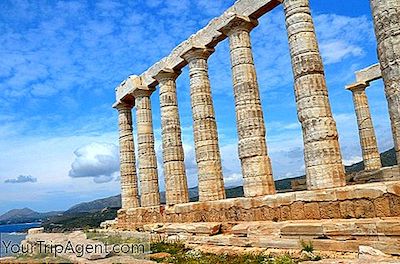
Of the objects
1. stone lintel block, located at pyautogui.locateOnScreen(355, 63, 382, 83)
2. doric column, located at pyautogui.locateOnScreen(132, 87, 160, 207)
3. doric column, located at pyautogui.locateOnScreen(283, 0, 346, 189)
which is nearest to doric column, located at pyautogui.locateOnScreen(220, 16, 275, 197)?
doric column, located at pyautogui.locateOnScreen(283, 0, 346, 189)

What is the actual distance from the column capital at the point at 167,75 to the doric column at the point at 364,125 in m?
12.8

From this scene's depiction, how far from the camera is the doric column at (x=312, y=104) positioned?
1428cm

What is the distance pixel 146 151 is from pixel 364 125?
49.8 feet

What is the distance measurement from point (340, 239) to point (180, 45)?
46.3 feet

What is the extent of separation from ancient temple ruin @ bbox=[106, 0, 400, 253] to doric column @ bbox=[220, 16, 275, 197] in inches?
1.7

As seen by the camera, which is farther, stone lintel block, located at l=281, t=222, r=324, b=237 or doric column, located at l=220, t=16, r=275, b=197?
doric column, located at l=220, t=16, r=275, b=197

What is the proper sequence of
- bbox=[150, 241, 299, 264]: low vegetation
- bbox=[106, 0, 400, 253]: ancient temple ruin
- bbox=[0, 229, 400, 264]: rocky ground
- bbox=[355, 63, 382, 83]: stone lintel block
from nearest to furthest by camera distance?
bbox=[0, 229, 400, 264]: rocky ground
bbox=[150, 241, 299, 264]: low vegetation
bbox=[106, 0, 400, 253]: ancient temple ruin
bbox=[355, 63, 382, 83]: stone lintel block

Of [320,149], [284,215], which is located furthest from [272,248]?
[320,149]

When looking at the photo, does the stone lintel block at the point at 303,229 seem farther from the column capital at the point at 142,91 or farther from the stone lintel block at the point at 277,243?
the column capital at the point at 142,91

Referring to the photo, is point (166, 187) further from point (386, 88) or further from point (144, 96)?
point (386, 88)

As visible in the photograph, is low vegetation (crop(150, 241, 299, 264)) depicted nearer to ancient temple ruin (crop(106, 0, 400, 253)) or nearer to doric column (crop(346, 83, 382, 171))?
ancient temple ruin (crop(106, 0, 400, 253))

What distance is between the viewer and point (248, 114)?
1738 centimetres

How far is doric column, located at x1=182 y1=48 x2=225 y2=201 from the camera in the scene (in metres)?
19.5

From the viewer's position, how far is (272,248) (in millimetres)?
12711
